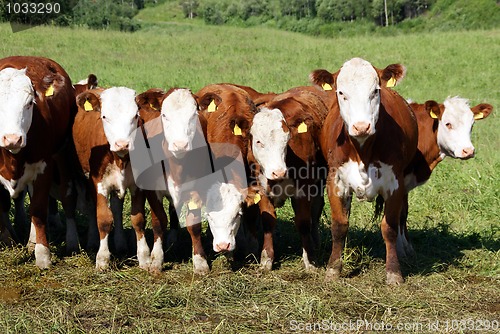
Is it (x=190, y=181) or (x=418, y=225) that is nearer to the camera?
(x=190, y=181)

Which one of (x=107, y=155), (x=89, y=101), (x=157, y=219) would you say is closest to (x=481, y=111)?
(x=157, y=219)

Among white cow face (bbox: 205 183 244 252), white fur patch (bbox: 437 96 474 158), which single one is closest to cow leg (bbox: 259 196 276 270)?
white cow face (bbox: 205 183 244 252)

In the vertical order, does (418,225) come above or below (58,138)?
below

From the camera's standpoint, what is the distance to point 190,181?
7594mm

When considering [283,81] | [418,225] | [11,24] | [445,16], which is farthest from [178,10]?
[418,225]

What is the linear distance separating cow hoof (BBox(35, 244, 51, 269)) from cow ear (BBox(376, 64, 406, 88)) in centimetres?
397

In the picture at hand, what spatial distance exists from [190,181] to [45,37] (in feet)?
71.6

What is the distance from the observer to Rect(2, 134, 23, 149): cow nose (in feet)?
22.0

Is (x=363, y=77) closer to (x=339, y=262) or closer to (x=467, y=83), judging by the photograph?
(x=339, y=262)

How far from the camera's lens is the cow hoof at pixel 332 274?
279 inches

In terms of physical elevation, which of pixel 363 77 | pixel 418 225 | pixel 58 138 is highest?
pixel 363 77

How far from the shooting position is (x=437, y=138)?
8.43 meters

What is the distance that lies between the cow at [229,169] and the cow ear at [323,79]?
0.92 m

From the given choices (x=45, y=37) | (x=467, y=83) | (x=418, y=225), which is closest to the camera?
(x=418, y=225)
